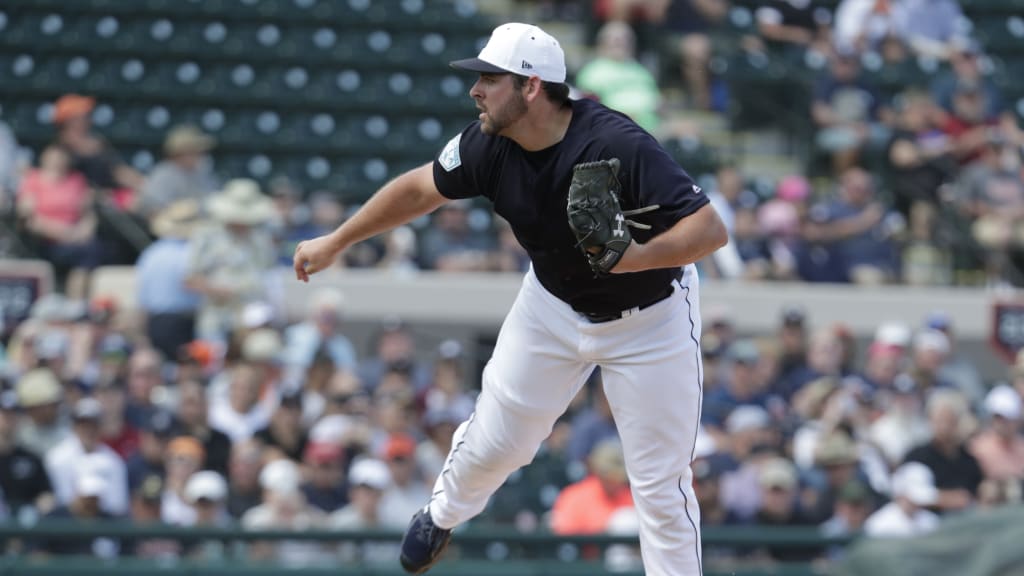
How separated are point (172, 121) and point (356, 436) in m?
4.84

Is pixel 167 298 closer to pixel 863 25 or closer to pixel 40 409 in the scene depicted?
pixel 40 409

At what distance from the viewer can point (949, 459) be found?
9086 mm

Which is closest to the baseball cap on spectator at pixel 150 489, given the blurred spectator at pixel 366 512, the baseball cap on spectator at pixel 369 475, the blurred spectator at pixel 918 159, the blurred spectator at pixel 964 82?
the blurred spectator at pixel 366 512

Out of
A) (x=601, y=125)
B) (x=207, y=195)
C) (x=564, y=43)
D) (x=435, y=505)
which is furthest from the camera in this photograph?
(x=564, y=43)

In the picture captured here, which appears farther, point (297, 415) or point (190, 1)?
point (190, 1)

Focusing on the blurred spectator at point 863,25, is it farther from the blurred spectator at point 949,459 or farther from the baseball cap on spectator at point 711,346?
the blurred spectator at point 949,459

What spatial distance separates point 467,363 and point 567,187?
6.22 m

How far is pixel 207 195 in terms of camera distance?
11273 millimetres

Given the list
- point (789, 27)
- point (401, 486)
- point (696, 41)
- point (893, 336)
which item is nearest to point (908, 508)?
point (893, 336)

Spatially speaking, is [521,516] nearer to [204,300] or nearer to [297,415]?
[297,415]

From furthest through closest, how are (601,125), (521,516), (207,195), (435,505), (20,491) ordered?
(207,195) < (521,516) < (20,491) < (435,505) < (601,125)

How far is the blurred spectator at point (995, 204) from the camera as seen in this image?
1249 centimetres

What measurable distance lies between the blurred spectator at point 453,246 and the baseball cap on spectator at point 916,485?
3.55 meters

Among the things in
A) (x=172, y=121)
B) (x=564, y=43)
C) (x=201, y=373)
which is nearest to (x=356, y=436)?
(x=201, y=373)
